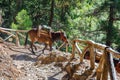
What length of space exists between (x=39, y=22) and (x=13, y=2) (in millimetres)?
5112

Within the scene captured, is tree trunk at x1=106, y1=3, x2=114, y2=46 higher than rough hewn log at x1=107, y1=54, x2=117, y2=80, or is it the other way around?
rough hewn log at x1=107, y1=54, x2=117, y2=80

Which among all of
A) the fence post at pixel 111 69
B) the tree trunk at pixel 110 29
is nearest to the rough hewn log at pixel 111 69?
the fence post at pixel 111 69

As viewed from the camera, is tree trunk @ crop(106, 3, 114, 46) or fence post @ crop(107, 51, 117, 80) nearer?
fence post @ crop(107, 51, 117, 80)

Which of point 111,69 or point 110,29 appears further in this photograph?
point 110,29

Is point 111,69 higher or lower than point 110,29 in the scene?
higher

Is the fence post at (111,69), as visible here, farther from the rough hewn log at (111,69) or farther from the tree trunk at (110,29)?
the tree trunk at (110,29)

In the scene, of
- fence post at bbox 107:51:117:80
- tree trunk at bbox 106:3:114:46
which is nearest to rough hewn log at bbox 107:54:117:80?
fence post at bbox 107:51:117:80

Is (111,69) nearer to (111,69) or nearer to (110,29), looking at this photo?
(111,69)

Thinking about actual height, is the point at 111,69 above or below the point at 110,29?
above

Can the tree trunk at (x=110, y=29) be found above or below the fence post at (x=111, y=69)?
below

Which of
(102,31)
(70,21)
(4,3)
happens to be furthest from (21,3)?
(102,31)

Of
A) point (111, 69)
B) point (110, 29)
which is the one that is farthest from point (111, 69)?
point (110, 29)

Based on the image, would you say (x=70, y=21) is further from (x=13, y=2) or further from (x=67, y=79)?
(x=67, y=79)

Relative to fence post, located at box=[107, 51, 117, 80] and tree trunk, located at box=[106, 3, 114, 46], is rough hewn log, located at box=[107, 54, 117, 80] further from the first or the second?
tree trunk, located at box=[106, 3, 114, 46]
